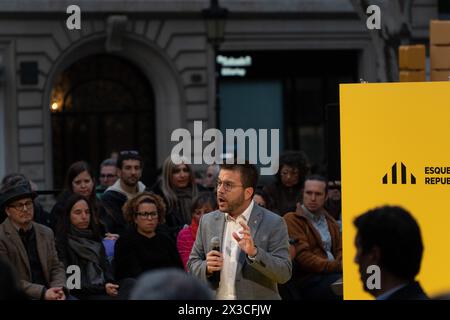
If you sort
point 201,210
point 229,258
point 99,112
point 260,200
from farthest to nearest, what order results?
point 99,112 → point 260,200 → point 201,210 → point 229,258

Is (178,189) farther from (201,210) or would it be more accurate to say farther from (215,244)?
(215,244)

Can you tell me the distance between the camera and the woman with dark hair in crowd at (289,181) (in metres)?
11.8

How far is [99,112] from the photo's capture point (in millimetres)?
26031

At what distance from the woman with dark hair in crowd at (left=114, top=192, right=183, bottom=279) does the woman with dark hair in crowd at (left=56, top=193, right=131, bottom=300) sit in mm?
141

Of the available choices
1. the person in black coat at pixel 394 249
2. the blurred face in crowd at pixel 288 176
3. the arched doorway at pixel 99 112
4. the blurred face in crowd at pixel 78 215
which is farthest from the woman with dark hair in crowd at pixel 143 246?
the arched doorway at pixel 99 112

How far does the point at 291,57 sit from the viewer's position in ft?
88.9

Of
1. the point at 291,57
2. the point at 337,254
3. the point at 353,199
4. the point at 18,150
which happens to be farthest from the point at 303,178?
the point at 291,57

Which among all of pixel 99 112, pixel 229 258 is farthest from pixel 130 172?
pixel 99 112

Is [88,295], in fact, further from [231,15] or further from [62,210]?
[231,15]

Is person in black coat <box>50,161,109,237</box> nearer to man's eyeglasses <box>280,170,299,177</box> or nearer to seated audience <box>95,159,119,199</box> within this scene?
seated audience <box>95,159,119,199</box>

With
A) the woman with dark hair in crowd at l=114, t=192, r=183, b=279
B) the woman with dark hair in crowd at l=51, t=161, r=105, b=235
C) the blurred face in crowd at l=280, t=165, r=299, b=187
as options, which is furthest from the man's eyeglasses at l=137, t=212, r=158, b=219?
the blurred face in crowd at l=280, t=165, r=299, b=187

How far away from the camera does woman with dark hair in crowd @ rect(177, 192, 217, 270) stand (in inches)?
393

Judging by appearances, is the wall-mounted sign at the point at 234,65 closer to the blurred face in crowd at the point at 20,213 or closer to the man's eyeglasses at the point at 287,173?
the man's eyeglasses at the point at 287,173

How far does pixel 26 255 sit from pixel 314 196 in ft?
8.54
